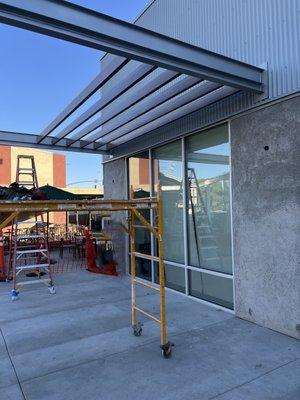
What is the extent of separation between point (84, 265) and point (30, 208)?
292 inches

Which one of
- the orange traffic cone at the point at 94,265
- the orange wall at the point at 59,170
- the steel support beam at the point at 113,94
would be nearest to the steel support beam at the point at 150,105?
the steel support beam at the point at 113,94

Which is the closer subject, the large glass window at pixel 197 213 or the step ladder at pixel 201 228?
the large glass window at pixel 197 213

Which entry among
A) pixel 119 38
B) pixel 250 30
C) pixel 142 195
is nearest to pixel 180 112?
pixel 250 30

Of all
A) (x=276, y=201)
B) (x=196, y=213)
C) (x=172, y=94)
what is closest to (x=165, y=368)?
(x=276, y=201)

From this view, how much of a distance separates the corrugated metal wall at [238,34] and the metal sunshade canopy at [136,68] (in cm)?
22

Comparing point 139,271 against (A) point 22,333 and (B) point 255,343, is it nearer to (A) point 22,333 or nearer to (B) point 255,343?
(A) point 22,333

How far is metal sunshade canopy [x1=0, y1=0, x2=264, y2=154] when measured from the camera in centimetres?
316

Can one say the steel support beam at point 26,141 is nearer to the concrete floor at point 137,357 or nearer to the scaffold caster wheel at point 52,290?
the scaffold caster wheel at point 52,290

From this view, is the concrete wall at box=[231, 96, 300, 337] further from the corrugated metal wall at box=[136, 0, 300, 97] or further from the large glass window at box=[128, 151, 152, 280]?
the large glass window at box=[128, 151, 152, 280]

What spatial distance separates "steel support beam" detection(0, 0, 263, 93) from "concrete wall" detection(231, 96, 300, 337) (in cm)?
67

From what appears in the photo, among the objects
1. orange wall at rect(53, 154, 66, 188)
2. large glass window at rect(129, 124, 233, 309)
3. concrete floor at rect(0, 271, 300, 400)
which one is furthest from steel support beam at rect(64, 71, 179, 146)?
orange wall at rect(53, 154, 66, 188)

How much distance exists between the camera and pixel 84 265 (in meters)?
10.7

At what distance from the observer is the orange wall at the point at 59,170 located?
42.8 metres

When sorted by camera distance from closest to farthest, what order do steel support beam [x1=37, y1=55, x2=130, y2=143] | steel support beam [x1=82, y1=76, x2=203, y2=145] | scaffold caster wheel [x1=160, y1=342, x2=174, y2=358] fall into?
scaffold caster wheel [x1=160, y1=342, x2=174, y2=358] → steel support beam [x1=37, y1=55, x2=130, y2=143] → steel support beam [x1=82, y1=76, x2=203, y2=145]
